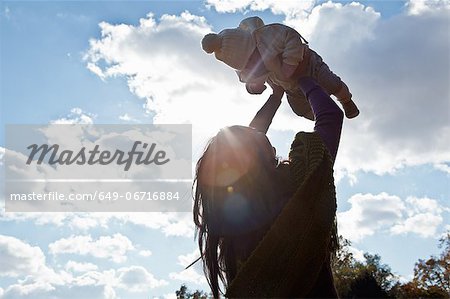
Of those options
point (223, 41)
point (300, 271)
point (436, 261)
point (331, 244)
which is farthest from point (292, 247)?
point (436, 261)

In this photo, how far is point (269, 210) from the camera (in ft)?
5.87

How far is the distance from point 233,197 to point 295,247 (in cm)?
33

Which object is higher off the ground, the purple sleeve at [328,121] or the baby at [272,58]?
the baby at [272,58]

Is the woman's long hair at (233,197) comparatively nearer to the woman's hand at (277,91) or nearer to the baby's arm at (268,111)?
the baby's arm at (268,111)

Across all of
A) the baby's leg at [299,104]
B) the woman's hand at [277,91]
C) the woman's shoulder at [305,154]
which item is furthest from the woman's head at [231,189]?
the baby's leg at [299,104]

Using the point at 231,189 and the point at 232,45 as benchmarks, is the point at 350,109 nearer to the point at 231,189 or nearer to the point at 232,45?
the point at 232,45

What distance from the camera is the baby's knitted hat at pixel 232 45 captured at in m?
2.49

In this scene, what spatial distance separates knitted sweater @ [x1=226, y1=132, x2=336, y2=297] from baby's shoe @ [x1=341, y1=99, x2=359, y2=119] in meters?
1.33

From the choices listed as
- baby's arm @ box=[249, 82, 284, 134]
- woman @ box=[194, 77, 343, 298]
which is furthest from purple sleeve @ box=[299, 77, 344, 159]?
baby's arm @ box=[249, 82, 284, 134]

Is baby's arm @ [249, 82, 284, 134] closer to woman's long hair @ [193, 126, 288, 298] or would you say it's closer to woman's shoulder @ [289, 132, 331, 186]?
woman's long hair @ [193, 126, 288, 298]

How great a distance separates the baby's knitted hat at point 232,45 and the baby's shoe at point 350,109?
2.32ft

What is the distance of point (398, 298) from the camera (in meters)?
50.1

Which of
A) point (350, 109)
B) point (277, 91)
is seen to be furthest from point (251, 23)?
point (350, 109)

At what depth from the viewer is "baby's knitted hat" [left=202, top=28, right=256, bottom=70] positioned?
8.17 feet
